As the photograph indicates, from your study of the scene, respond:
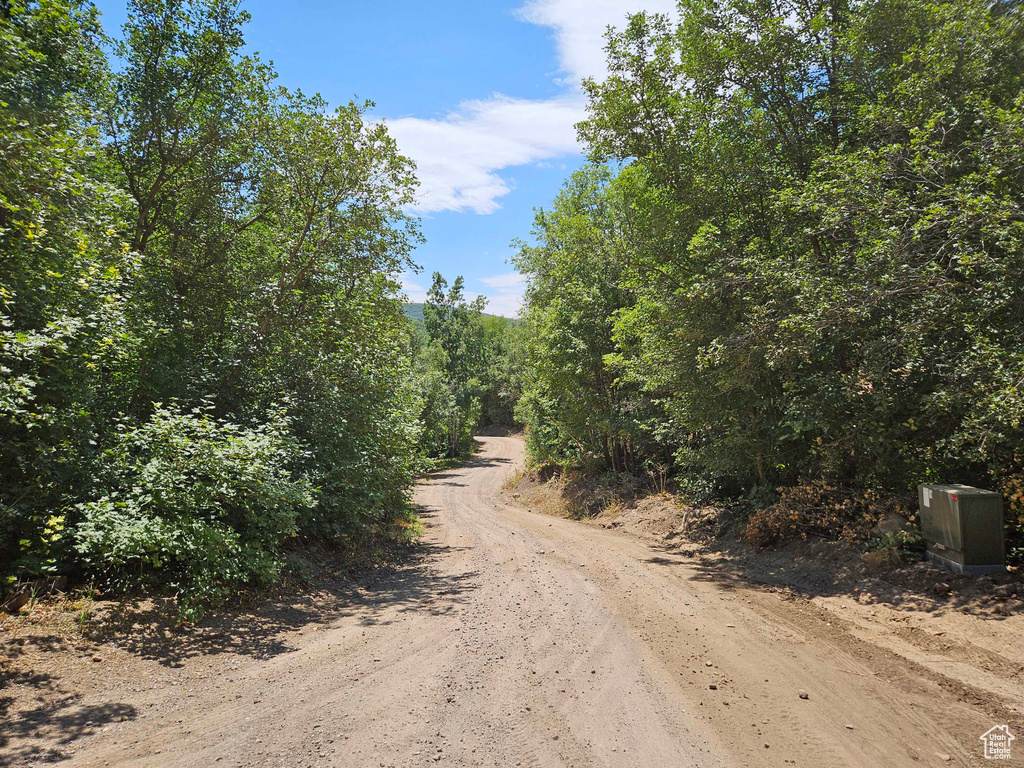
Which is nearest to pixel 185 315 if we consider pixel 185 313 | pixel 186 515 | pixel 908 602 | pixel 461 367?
pixel 185 313

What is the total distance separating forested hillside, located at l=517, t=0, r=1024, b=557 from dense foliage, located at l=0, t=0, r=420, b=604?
604 cm

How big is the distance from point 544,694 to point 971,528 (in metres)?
6.02

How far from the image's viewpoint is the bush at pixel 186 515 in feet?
19.0

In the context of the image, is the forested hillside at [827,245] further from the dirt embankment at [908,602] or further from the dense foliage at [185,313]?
the dense foliage at [185,313]

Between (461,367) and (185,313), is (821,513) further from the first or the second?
(461,367)

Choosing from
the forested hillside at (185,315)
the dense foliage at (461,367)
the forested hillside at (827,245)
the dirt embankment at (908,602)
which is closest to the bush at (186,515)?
the forested hillside at (185,315)

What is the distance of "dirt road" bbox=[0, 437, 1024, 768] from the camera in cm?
378

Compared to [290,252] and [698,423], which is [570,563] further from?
[290,252]

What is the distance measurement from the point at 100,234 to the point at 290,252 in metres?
4.12

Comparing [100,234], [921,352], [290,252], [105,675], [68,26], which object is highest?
[68,26]

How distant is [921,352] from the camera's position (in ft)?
26.4

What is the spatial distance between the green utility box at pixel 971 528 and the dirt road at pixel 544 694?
1.92 meters

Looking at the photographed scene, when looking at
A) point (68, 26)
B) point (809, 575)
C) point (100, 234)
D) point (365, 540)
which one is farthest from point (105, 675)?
point (809, 575)

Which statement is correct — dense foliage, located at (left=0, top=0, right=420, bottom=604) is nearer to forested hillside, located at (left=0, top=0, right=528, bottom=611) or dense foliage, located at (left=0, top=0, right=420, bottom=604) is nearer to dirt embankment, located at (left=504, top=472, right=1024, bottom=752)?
forested hillside, located at (left=0, top=0, right=528, bottom=611)
